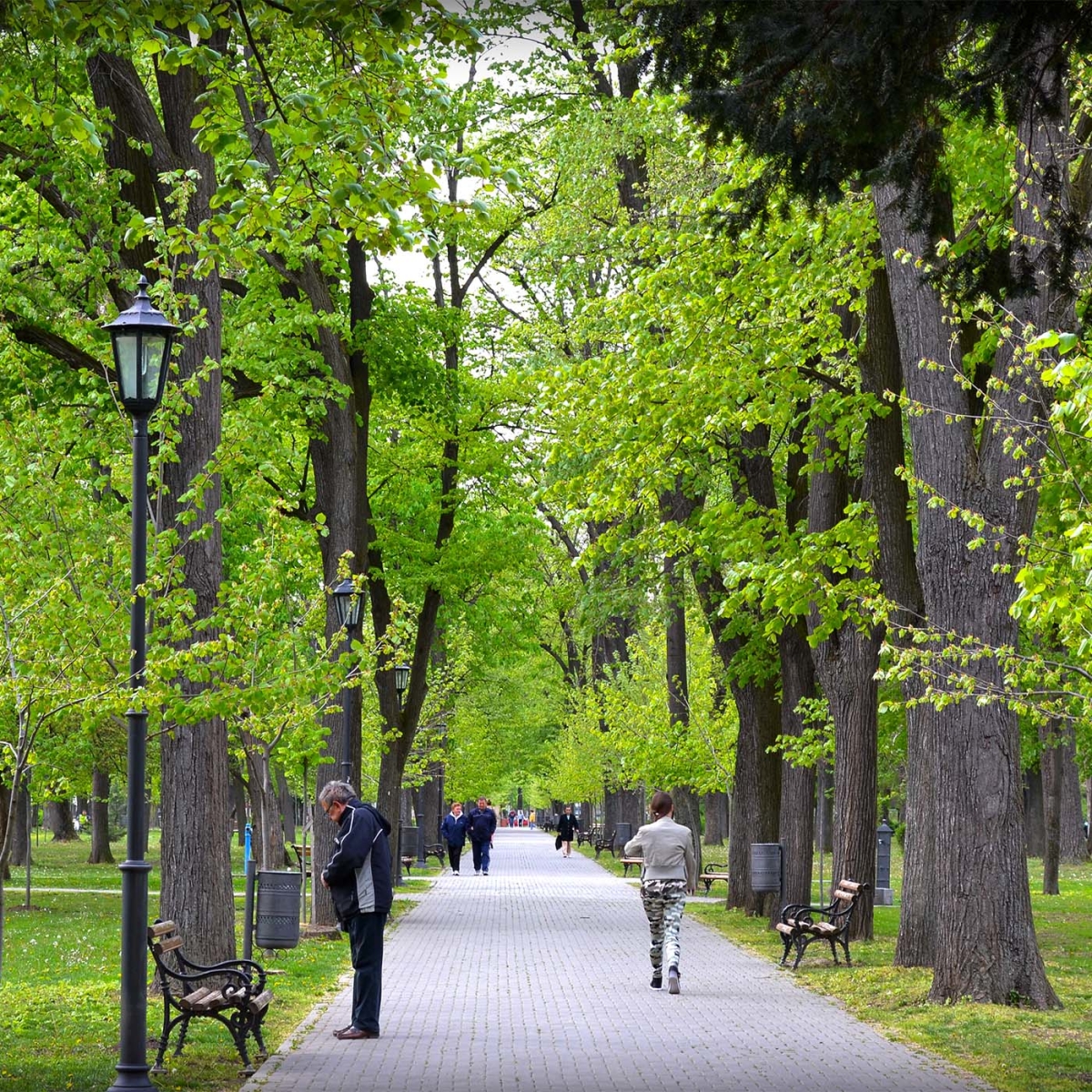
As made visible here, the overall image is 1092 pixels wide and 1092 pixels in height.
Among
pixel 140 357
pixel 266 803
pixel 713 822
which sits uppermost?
pixel 140 357

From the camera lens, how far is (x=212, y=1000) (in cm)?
1090

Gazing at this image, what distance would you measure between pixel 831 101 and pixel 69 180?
7433mm

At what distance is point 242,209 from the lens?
956cm

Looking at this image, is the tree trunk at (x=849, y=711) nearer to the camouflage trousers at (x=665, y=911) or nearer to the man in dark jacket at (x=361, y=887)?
the camouflage trousers at (x=665, y=911)

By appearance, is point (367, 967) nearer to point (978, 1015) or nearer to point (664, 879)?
point (664, 879)

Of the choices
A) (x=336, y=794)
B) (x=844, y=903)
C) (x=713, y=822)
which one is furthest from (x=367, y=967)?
(x=713, y=822)

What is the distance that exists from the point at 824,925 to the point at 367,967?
269 inches

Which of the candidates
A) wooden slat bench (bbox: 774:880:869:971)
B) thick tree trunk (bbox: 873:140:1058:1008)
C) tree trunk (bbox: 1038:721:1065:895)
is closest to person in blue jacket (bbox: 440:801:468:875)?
tree trunk (bbox: 1038:721:1065:895)

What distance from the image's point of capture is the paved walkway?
1020 cm

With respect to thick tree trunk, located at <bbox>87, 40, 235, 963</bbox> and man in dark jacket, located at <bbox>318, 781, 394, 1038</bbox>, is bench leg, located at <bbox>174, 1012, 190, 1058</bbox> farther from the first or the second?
thick tree trunk, located at <bbox>87, 40, 235, 963</bbox>

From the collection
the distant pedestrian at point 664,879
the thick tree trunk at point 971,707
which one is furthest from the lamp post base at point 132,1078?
the distant pedestrian at point 664,879

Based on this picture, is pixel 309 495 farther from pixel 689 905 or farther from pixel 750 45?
pixel 750 45

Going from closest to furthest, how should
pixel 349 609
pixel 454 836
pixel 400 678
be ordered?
1. pixel 349 609
2. pixel 400 678
3. pixel 454 836

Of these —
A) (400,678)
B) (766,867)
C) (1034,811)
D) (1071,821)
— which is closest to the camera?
(766,867)
